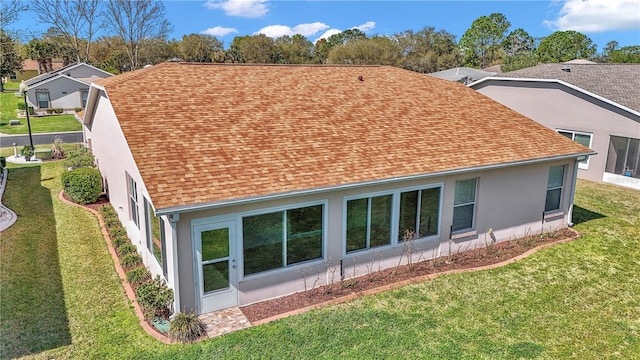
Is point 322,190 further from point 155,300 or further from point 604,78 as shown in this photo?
point 604,78

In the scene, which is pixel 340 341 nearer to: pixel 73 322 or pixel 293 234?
pixel 293 234

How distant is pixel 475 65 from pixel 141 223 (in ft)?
293

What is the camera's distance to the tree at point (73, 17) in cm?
6034

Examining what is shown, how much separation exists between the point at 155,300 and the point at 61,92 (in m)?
45.9

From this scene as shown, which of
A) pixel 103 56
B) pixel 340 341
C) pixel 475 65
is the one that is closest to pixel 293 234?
pixel 340 341

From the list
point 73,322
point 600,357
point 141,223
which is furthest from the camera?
point 141,223

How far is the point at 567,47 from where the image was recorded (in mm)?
88062

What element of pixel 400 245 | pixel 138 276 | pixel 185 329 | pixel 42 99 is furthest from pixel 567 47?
pixel 185 329

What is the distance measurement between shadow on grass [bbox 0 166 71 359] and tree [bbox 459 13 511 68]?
9131 cm

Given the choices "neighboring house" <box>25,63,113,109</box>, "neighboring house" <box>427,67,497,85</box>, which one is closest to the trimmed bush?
"neighboring house" <box>427,67,497,85</box>

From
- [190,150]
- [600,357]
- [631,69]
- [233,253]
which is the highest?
[631,69]

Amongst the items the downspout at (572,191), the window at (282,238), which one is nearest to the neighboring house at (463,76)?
the downspout at (572,191)

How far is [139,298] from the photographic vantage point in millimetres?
9094

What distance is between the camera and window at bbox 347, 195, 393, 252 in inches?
415
